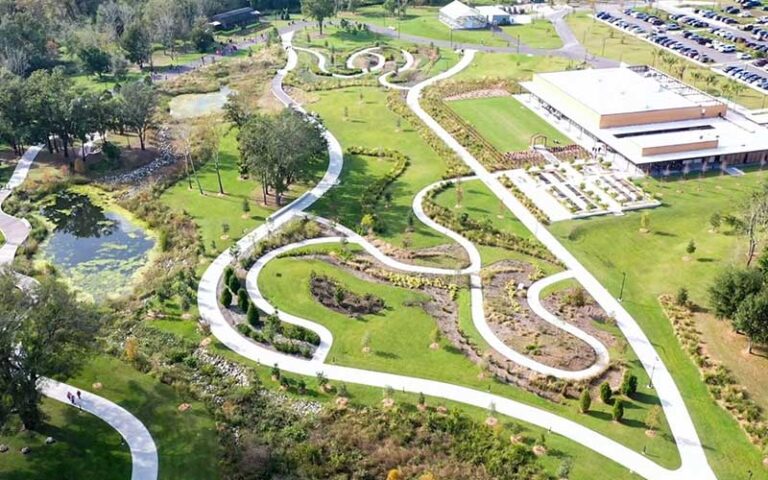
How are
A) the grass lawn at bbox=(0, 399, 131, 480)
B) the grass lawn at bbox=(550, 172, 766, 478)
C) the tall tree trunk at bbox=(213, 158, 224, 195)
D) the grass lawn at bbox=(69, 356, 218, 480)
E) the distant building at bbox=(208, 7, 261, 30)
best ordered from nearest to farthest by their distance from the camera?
1. the grass lawn at bbox=(0, 399, 131, 480)
2. the grass lawn at bbox=(69, 356, 218, 480)
3. the grass lawn at bbox=(550, 172, 766, 478)
4. the tall tree trunk at bbox=(213, 158, 224, 195)
5. the distant building at bbox=(208, 7, 261, 30)

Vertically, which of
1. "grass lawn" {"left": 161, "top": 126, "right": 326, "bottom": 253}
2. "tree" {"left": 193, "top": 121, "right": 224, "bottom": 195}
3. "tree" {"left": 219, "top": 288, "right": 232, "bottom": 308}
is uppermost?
"tree" {"left": 193, "top": 121, "right": 224, "bottom": 195}

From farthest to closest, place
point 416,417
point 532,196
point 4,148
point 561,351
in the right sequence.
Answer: point 4,148 → point 532,196 → point 561,351 → point 416,417

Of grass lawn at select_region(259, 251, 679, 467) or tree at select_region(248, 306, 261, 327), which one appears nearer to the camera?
grass lawn at select_region(259, 251, 679, 467)


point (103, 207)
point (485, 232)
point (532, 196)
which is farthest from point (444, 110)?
point (103, 207)

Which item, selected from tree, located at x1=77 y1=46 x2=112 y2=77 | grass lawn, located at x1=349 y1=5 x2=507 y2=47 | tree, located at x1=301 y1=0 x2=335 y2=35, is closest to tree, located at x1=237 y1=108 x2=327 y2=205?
tree, located at x1=77 y1=46 x2=112 y2=77

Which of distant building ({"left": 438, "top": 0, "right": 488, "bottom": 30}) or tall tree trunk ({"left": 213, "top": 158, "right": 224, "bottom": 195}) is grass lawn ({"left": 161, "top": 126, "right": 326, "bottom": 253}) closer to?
tall tree trunk ({"left": 213, "top": 158, "right": 224, "bottom": 195})

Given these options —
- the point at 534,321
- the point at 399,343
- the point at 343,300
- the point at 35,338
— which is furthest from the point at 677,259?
the point at 35,338

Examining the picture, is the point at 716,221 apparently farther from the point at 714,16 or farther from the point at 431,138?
the point at 714,16

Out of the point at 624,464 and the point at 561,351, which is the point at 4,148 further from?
the point at 624,464
